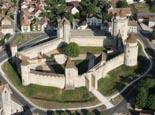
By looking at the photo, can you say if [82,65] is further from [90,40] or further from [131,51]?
[131,51]

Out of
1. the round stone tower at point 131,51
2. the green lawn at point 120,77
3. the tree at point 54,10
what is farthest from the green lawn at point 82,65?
the tree at point 54,10

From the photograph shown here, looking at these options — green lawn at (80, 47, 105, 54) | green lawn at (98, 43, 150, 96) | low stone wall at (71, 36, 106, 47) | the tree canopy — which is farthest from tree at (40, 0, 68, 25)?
the tree canopy

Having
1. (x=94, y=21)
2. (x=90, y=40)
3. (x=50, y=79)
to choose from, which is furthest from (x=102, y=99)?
(x=94, y=21)

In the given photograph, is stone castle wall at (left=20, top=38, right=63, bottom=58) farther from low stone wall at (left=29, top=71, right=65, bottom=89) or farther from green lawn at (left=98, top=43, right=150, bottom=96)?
green lawn at (left=98, top=43, right=150, bottom=96)

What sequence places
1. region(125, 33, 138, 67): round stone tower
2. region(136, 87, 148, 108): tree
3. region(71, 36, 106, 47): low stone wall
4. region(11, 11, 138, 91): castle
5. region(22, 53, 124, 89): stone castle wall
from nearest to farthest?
region(136, 87, 148, 108): tree → region(22, 53, 124, 89): stone castle wall → region(11, 11, 138, 91): castle → region(125, 33, 138, 67): round stone tower → region(71, 36, 106, 47): low stone wall

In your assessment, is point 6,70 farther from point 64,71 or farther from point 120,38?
point 120,38
